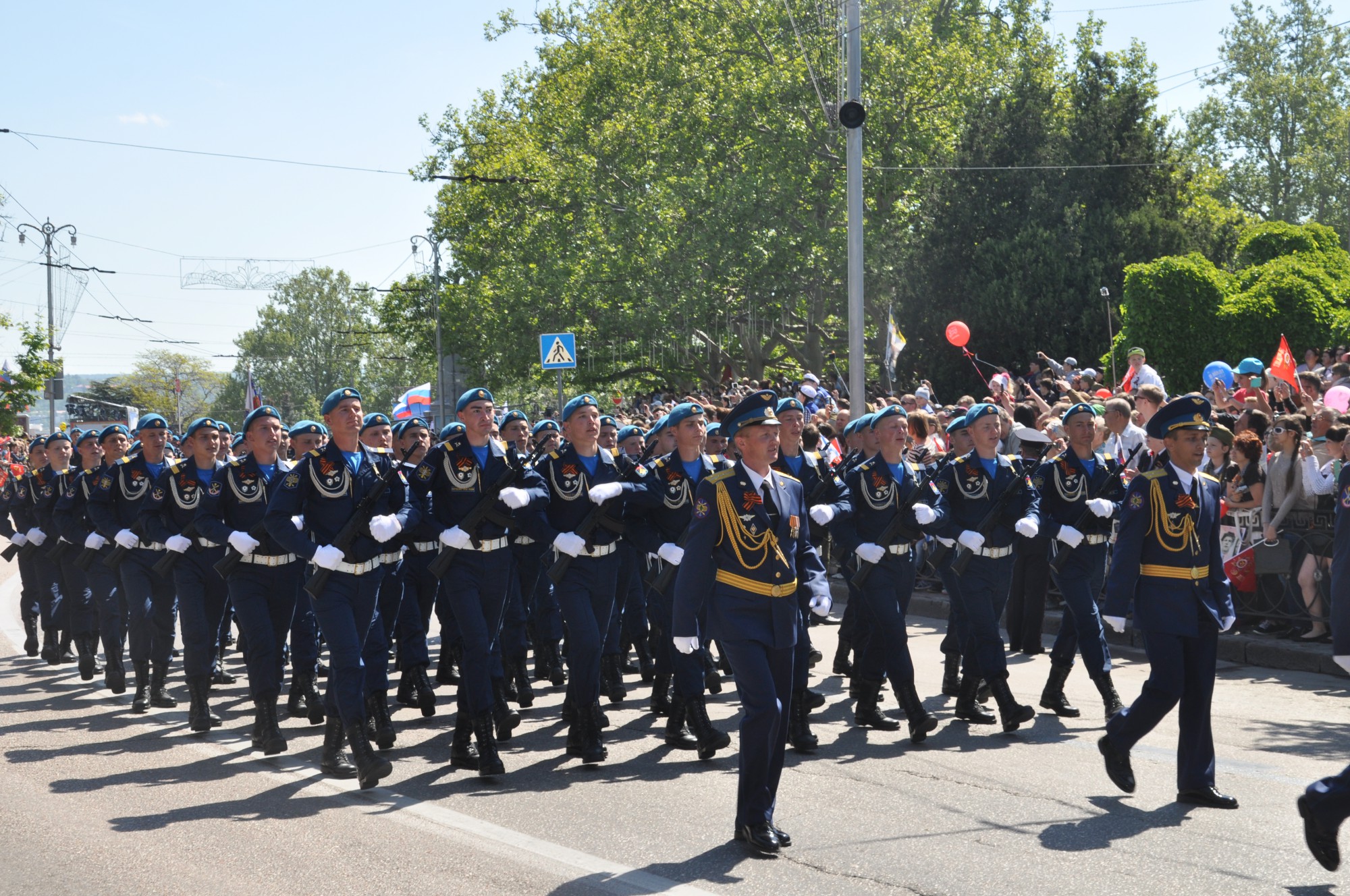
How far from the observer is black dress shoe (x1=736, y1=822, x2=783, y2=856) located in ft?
19.0

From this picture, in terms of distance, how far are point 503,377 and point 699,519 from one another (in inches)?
1477

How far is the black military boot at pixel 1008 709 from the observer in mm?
8109

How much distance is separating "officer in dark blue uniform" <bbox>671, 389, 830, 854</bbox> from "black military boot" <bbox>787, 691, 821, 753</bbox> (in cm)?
172

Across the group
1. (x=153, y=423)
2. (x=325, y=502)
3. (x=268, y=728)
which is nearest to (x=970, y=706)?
(x=325, y=502)

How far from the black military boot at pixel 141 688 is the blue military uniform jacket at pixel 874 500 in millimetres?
4977

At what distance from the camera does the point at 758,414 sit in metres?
6.10

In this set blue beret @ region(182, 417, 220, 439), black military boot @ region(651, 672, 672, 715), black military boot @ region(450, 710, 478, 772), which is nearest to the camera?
black military boot @ region(450, 710, 478, 772)

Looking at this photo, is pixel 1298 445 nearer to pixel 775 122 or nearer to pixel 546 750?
pixel 546 750

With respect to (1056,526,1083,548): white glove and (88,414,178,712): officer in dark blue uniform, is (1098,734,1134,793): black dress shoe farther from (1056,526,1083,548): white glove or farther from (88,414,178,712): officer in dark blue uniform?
(88,414,178,712): officer in dark blue uniform

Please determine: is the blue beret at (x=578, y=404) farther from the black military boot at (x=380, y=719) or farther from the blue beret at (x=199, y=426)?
the blue beret at (x=199, y=426)

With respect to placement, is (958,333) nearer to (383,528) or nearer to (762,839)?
(383,528)

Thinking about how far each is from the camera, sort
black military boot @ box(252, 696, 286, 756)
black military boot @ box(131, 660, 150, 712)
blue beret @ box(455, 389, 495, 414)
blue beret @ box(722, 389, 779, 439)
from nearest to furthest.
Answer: blue beret @ box(722, 389, 779, 439) → blue beret @ box(455, 389, 495, 414) → black military boot @ box(252, 696, 286, 756) → black military boot @ box(131, 660, 150, 712)

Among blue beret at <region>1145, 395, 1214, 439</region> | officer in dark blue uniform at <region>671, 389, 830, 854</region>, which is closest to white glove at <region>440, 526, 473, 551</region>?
officer in dark blue uniform at <region>671, 389, 830, 854</region>

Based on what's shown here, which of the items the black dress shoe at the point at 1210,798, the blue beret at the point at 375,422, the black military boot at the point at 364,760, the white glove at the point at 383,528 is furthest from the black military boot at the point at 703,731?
the blue beret at the point at 375,422
